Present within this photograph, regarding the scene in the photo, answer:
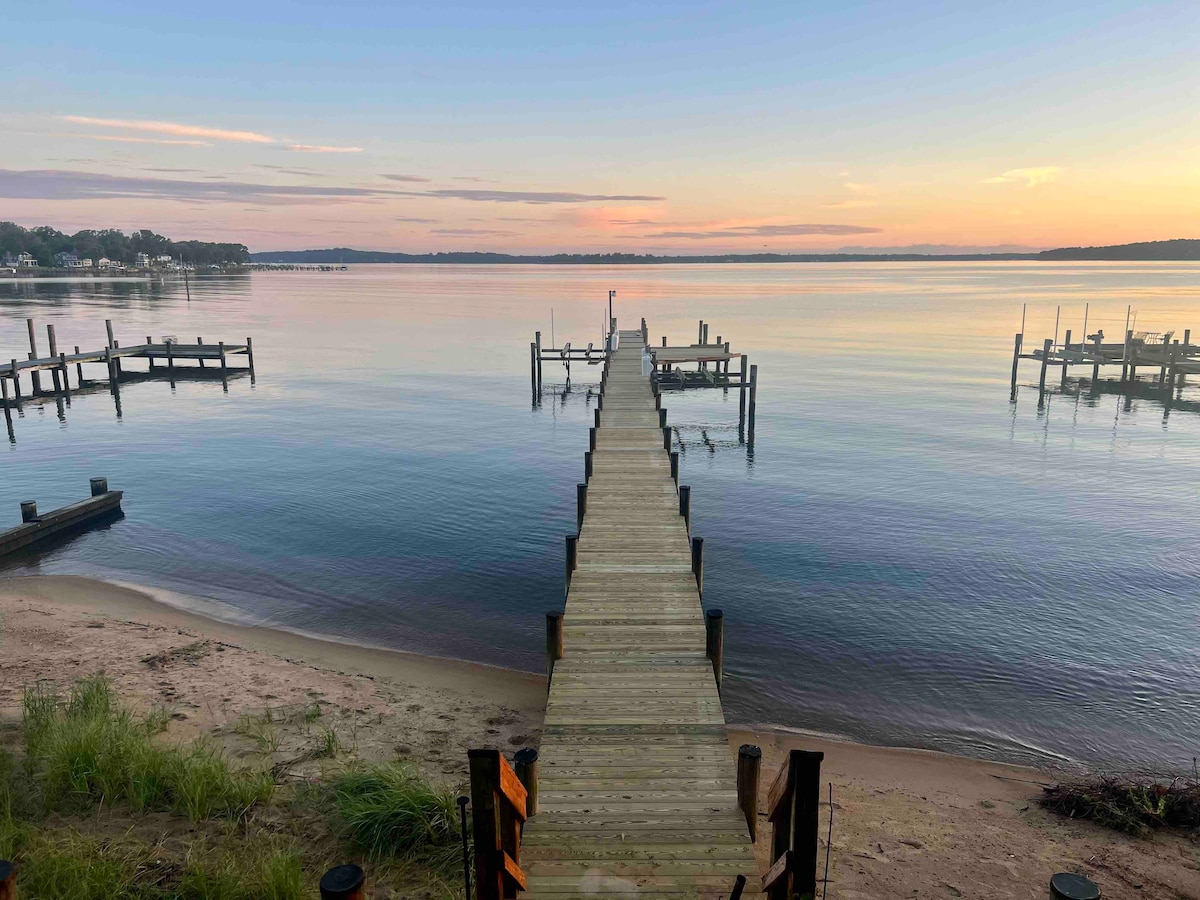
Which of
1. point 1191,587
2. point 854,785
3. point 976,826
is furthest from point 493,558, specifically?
point 1191,587

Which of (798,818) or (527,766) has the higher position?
(798,818)

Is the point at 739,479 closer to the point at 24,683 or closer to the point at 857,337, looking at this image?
the point at 24,683

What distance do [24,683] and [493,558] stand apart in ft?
35.1

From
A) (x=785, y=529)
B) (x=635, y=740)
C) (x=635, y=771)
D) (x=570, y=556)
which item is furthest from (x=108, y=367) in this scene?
(x=635, y=771)

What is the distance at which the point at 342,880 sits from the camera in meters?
3.90

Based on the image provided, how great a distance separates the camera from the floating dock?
20.8 metres

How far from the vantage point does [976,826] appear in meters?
9.86

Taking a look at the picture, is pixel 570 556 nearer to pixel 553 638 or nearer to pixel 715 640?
pixel 553 638

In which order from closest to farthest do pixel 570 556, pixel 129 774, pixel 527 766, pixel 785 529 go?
pixel 527 766, pixel 129 774, pixel 570 556, pixel 785 529

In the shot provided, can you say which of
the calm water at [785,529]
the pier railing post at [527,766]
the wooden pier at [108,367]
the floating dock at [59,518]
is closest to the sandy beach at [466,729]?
the calm water at [785,529]

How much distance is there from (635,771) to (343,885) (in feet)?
16.6

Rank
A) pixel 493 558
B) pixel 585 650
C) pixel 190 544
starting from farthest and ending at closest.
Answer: pixel 190 544 → pixel 493 558 → pixel 585 650

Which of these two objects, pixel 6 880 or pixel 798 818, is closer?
pixel 6 880

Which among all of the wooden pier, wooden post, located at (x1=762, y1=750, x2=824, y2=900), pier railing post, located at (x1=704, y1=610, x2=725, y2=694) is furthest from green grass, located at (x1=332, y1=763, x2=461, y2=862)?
the wooden pier
